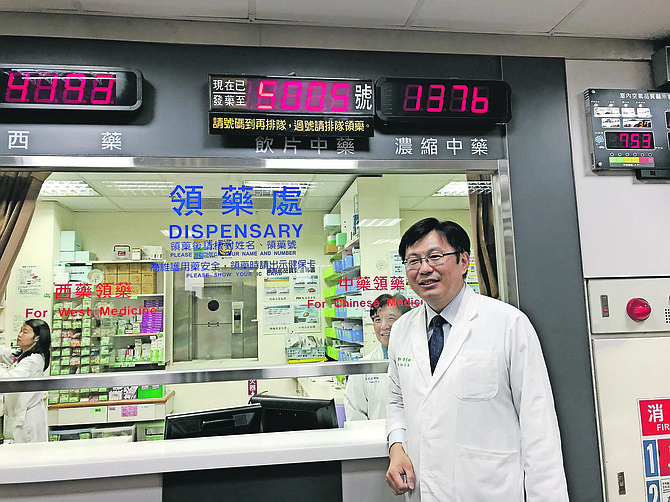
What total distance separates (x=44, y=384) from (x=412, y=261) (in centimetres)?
159

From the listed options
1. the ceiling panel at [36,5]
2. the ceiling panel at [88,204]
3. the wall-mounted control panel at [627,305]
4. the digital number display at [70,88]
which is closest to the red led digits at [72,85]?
the digital number display at [70,88]

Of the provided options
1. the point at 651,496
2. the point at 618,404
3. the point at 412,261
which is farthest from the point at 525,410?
the point at 651,496

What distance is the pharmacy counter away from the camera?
1859 millimetres

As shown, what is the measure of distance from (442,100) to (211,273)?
4.30 feet

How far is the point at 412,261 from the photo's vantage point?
70.2 inches

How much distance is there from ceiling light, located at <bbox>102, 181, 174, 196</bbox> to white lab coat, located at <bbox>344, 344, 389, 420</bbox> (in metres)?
1.25

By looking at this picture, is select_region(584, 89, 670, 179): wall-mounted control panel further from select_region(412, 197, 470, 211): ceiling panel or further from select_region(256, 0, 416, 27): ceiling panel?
select_region(256, 0, 416, 27): ceiling panel

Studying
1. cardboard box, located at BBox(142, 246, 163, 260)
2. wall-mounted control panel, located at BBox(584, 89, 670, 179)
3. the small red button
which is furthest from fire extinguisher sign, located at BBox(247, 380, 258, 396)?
wall-mounted control panel, located at BBox(584, 89, 670, 179)

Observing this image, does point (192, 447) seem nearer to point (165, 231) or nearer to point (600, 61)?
point (165, 231)

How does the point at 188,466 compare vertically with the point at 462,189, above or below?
below

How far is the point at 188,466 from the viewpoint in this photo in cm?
189

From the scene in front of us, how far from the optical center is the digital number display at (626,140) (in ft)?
7.71

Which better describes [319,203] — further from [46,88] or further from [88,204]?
[46,88]

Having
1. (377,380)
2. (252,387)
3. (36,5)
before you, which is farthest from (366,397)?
(36,5)
